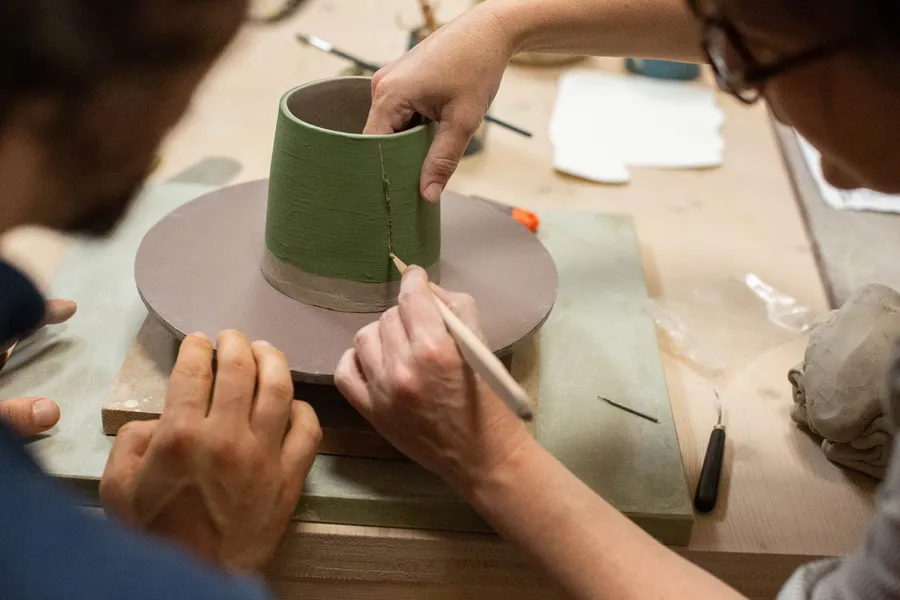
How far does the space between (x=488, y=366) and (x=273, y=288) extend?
0.36 meters

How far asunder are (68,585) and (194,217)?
63 centimetres

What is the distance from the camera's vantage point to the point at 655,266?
4.18ft

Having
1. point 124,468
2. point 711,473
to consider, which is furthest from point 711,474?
point 124,468

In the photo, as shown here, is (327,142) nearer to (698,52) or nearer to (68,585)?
(68,585)

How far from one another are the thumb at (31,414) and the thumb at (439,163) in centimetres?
44

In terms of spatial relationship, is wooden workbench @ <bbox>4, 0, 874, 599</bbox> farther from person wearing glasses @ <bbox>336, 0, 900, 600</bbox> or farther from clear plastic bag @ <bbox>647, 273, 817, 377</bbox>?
person wearing glasses @ <bbox>336, 0, 900, 600</bbox>

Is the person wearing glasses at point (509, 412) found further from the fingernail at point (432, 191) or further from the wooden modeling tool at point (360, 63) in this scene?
the wooden modeling tool at point (360, 63)

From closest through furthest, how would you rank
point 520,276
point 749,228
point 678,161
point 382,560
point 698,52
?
point 382,560 < point 520,276 < point 698,52 < point 749,228 < point 678,161

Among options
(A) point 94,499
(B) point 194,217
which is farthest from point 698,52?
(A) point 94,499

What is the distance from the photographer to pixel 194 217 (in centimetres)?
102

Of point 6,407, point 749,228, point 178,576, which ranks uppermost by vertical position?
point 178,576

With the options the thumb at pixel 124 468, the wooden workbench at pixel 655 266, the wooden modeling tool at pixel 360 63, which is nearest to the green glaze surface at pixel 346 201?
the wooden workbench at pixel 655 266

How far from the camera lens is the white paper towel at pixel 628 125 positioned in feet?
5.07

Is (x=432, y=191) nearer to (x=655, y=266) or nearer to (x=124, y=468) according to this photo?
(x=124, y=468)
